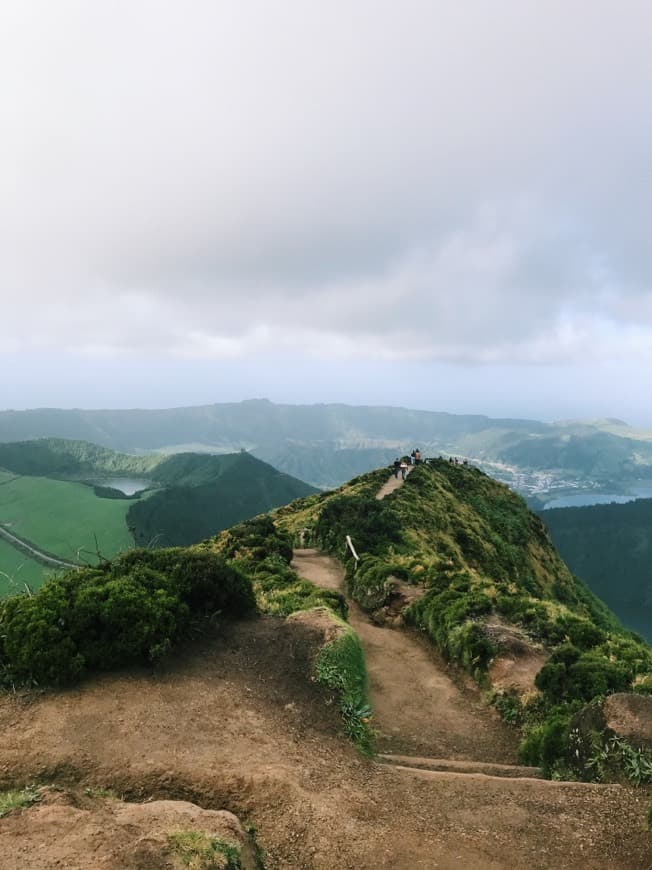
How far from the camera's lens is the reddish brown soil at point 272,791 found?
23.3ft

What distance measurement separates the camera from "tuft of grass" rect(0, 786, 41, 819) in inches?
290

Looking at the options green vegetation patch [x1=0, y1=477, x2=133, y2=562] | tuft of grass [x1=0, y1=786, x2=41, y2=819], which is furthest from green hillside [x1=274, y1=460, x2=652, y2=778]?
green vegetation patch [x1=0, y1=477, x2=133, y2=562]

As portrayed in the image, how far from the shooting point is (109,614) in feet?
40.2

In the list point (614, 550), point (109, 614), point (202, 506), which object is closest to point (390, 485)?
point (109, 614)

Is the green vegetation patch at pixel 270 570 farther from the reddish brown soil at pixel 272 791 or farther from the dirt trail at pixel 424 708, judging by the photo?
the reddish brown soil at pixel 272 791

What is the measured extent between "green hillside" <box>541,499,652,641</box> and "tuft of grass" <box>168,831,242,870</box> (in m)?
130

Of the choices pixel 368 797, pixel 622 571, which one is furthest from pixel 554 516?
pixel 368 797

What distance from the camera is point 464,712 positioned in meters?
13.8

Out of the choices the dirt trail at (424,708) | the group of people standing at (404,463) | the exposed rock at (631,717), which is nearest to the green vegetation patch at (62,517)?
the group of people standing at (404,463)

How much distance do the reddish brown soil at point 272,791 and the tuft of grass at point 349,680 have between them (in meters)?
0.39

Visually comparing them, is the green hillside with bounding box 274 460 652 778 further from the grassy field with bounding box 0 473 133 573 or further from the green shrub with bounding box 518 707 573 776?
the grassy field with bounding box 0 473 133 573

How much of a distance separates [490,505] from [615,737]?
47.8 meters

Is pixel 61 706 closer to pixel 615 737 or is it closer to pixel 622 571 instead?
pixel 615 737

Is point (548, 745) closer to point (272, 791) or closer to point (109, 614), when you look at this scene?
point (272, 791)
